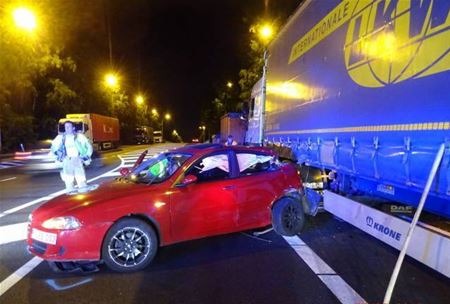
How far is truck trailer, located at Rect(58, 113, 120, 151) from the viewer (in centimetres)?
3158

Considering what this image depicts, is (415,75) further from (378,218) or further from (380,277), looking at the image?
(380,277)

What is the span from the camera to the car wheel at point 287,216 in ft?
21.4

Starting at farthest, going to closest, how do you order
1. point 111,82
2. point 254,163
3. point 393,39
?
point 111,82 → point 254,163 → point 393,39

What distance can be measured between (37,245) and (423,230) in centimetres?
451

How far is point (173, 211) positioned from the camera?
5.39m

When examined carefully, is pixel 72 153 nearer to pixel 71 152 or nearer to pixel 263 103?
pixel 71 152

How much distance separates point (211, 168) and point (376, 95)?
251 centimetres

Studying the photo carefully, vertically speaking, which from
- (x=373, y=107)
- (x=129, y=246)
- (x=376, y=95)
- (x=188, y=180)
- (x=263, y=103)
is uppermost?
(x=263, y=103)

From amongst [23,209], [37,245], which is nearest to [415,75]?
[37,245]

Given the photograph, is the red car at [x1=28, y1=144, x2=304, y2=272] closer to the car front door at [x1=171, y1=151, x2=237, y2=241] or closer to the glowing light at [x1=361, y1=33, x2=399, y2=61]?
the car front door at [x1=171, y1=151, x2=237, y2=241]

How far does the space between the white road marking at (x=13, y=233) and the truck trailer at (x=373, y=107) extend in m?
4.96

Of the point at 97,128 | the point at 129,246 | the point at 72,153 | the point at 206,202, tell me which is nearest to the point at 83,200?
the point at 129,246

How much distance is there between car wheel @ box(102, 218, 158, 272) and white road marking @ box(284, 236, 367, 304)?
6.77 ft

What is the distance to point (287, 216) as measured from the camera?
21.6ft
